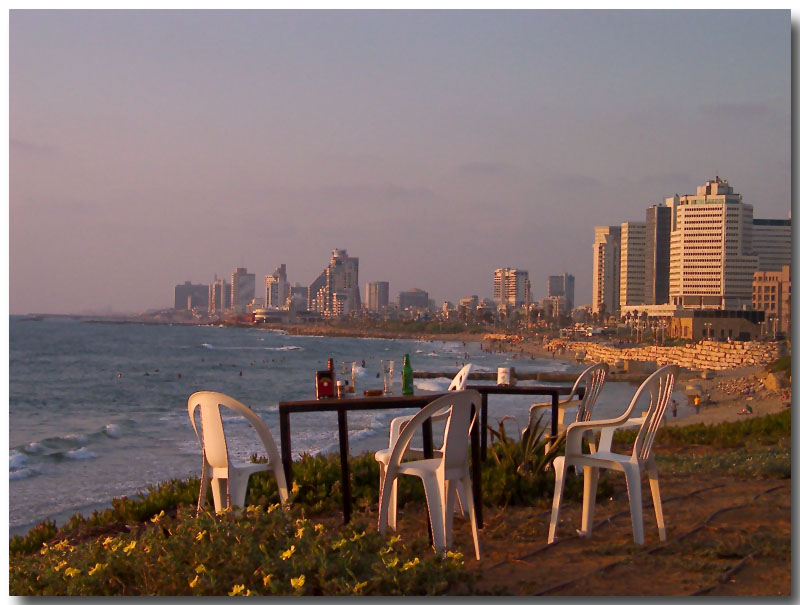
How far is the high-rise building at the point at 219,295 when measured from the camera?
100 feet

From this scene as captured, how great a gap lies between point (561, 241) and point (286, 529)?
18.0 ft

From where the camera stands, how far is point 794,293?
4145mm

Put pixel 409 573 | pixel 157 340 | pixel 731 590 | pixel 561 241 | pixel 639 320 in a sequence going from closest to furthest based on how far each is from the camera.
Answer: pixel 409 573
pixel 731 590
pixel 561 241
pixel 639 320
pixel 157 340

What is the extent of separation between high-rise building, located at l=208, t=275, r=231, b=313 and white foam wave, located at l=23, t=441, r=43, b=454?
1311 cm

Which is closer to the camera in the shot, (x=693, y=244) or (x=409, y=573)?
(x=409, y=573)

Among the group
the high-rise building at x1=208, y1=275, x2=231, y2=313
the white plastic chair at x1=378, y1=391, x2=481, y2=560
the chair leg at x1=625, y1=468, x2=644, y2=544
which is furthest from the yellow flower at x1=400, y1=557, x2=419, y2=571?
the high-rise building at x1=208, y1=275, x2=231, y2=313

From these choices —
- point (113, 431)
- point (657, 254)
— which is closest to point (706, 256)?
point (657, 254)

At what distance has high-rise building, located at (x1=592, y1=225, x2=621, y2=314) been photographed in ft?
113

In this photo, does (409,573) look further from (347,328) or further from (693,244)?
(347,328)

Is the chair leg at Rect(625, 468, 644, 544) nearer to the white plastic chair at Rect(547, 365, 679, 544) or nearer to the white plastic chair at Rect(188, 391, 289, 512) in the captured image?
the white plastic chair at Rect(547, 365, 679, 544)

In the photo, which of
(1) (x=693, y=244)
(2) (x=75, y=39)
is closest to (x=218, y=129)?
(2) (x=75, y=39)

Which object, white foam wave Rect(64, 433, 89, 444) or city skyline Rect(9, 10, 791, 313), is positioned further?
white foam wave Rect(64, 433, 89, 444)

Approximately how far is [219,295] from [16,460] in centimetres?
1990

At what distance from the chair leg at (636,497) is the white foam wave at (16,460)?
37.8 ft
